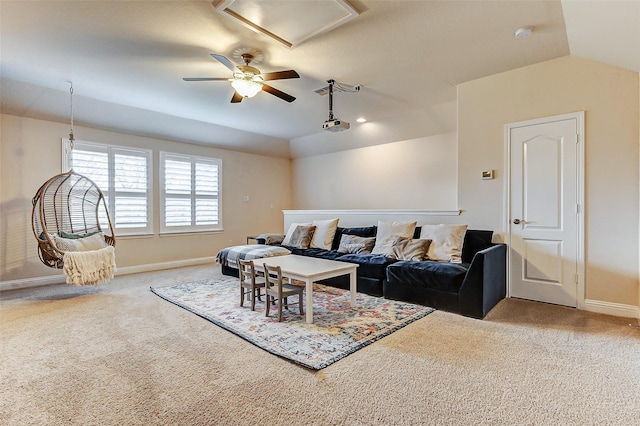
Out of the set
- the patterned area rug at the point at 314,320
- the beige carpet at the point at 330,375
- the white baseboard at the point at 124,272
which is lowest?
the beige carpet at the point at 330,375

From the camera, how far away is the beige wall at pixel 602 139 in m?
3.14

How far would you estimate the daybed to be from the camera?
318 cm

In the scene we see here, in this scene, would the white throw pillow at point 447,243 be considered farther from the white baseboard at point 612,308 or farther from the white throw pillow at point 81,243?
the white throw pillow at point 81,243

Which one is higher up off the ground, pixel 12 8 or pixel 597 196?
pixel 12 8

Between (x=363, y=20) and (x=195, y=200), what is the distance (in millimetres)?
4837

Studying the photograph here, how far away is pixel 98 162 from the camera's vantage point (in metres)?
5.16

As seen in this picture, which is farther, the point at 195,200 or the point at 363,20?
the point at 195,200

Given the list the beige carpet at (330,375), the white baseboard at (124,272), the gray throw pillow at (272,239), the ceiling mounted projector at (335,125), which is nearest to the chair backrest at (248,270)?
the beige carpet at (330,375)

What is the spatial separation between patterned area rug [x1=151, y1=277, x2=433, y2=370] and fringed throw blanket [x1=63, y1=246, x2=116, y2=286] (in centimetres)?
67

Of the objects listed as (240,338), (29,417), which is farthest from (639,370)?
(29,417)

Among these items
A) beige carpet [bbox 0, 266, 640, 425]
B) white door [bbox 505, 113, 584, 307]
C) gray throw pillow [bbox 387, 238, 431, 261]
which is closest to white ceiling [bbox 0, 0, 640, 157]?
white door [bbox 505, 113, 584, 307]

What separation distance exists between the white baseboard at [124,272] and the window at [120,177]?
2.03ft

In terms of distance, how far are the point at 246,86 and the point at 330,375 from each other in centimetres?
281

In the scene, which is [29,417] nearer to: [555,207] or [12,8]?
[12,8]
